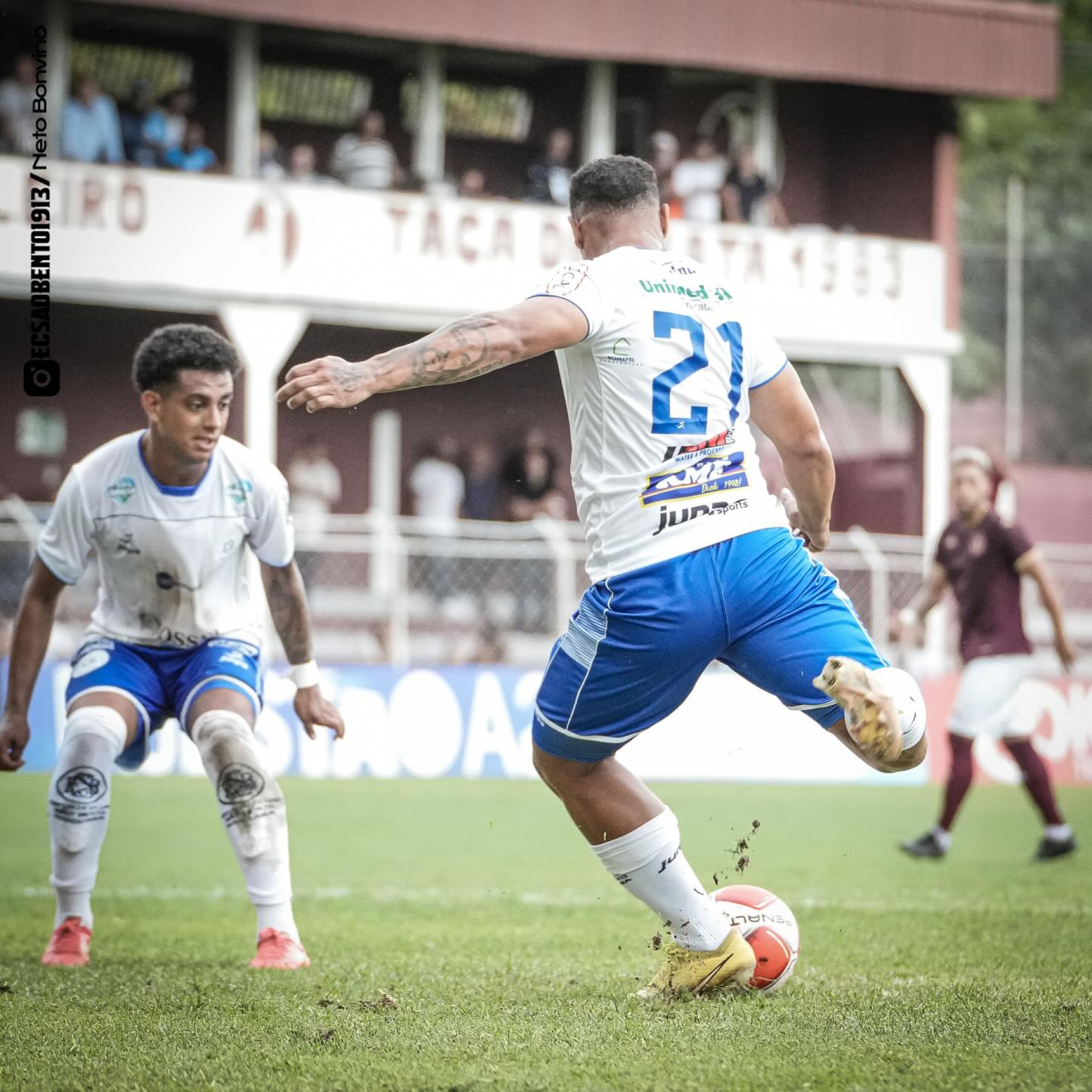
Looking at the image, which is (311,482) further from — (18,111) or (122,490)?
(122,490)

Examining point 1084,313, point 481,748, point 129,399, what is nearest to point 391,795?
point 481,748

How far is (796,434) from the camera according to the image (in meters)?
4.93

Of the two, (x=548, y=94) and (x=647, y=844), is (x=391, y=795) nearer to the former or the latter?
(x=647, y=844)

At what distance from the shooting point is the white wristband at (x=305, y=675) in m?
6.08

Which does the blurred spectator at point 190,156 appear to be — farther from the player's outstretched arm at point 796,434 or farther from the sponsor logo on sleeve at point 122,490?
the player's outstretched arm at point 796,434

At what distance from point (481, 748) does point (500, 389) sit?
9.06 metres

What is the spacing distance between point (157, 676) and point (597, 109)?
17.2 meters

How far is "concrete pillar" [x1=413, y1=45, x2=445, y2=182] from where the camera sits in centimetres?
2114

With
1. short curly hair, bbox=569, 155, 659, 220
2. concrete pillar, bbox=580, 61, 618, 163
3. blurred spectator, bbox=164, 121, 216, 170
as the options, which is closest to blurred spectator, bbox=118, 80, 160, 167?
blurred spectator, bbox=164, 121, 216, 170

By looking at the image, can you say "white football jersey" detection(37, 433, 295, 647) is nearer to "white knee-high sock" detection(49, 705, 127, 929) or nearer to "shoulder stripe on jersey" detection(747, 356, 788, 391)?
"white knee-high sock" detection(49, 705, 127, 929)

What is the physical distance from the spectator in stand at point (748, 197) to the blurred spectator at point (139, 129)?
7.21m

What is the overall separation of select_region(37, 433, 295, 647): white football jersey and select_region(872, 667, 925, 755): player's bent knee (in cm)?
242

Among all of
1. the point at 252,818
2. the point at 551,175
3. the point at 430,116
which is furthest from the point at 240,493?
the point at 430,116

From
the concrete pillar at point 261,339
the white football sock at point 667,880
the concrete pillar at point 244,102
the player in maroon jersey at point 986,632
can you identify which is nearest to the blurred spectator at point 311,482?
the concrete pillar at point 261,339
